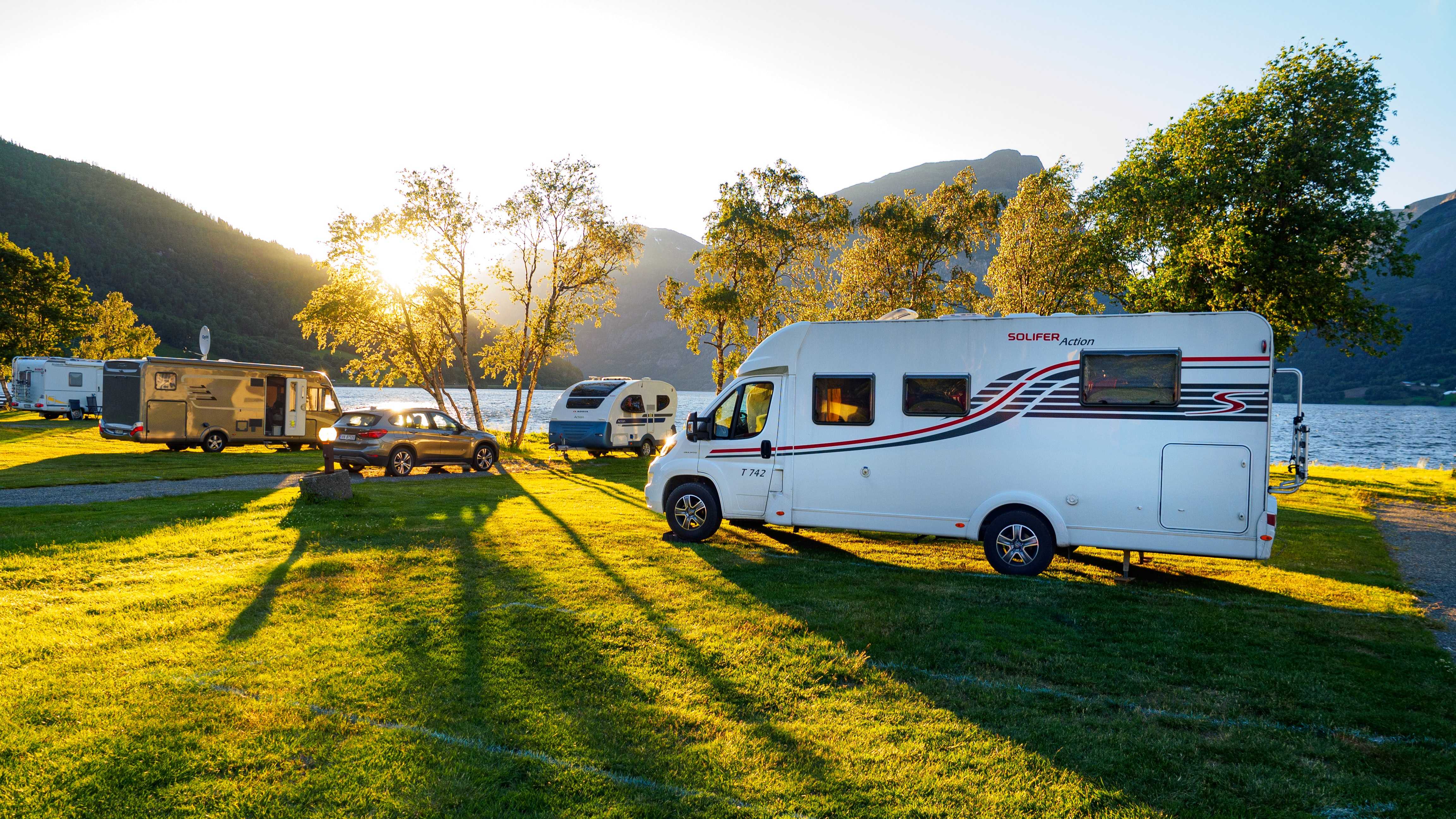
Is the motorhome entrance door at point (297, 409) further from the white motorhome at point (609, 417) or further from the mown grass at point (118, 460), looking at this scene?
the white motorhome at point (609, 417)

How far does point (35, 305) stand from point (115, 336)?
74.7ft

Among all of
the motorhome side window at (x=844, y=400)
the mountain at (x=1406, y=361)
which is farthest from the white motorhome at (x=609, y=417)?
the mountain at (x=1406, y=361)

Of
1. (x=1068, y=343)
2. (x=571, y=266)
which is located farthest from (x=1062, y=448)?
(x=571, y=266)

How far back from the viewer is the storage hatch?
777 cm

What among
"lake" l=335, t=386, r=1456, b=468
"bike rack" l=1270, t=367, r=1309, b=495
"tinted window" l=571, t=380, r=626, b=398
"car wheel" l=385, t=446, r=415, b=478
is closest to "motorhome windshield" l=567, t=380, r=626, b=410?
"tinted window" l=571, t=380, r=626, b=398

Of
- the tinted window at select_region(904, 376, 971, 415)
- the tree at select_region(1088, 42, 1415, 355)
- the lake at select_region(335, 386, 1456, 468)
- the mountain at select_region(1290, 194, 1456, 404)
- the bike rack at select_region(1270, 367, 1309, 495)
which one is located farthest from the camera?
the mountain at select_region(1290, 194, 1456, 404)

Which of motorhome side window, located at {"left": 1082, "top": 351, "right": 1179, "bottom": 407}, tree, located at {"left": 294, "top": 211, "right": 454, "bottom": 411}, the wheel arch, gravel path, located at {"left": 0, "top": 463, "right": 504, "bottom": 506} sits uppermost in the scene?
tree, located at {"left": 294, "top": 211, "right": 454, "bottom": 411}

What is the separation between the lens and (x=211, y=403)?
73.3 ft

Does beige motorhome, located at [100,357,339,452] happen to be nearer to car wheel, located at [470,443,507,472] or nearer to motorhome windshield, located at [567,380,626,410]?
car wheel, located at [470,443,507,472]

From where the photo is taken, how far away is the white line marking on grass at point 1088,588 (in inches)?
290

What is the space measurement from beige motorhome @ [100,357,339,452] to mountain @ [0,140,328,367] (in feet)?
356

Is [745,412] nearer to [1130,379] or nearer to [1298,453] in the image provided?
[1130,379]

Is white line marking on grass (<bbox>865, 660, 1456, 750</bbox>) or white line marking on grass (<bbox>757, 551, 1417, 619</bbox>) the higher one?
white line marking on grass (<bbox>757, 551, 1417, 619</bbox>)

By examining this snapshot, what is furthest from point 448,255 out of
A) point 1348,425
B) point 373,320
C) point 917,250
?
point 1348,425
